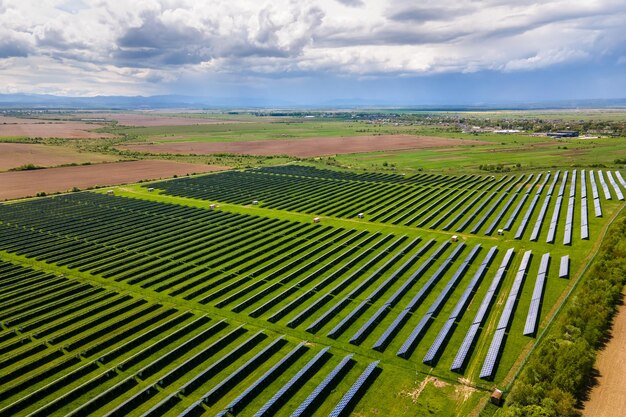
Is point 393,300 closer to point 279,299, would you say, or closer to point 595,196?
point 279,299

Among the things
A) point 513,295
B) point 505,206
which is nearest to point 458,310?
point 513,295

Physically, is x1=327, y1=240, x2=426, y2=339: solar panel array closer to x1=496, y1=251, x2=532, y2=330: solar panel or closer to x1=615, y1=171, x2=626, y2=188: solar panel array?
x1=496, y1=251, x2=532, y2=330: solar panel

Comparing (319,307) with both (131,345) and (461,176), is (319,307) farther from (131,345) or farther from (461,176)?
(461,176)

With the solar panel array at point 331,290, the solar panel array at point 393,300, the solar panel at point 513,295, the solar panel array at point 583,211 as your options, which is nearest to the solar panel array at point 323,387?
the solar panel array at point 393,300

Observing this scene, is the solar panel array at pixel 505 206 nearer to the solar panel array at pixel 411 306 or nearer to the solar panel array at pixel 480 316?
the solar panel array at pixel 480 316

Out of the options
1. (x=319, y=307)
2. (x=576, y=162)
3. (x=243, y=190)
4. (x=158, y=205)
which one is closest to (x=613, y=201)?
(x=576, y=162)

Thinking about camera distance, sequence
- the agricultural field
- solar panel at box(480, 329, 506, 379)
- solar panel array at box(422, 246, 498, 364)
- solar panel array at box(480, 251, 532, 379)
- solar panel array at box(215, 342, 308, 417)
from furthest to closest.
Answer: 1. solar panel array at box(422, 246, 498, 364)
2. solar panel array at box(480, 251, 532, 379)
3. solar panel at box(480, 329, 506, 379)
4. the agricultural field
5. solar panel array at box(215, 342, 308, 417)

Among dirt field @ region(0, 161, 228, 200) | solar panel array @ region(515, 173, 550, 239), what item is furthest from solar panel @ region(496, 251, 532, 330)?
dirt field @ region(0, 161, 228, 200)

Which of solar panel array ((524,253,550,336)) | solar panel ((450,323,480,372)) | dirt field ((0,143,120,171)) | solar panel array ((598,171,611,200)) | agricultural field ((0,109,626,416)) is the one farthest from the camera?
dirt field ((0,143,120,171))
